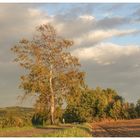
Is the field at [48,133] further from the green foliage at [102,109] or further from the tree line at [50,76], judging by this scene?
the green foliage at [102,109]

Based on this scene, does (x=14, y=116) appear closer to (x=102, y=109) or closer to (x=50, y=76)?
(x=50, y=76)

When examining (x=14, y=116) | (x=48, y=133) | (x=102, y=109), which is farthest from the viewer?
(x=102, y=109)

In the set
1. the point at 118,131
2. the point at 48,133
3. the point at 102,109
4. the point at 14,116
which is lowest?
the point at 48,133

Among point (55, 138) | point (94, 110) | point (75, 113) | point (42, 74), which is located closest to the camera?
point (55, 138)

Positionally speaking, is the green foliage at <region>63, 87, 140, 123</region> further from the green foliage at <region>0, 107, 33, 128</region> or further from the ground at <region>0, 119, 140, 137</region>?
the ground at <region>0, 119, 140, 137</region>

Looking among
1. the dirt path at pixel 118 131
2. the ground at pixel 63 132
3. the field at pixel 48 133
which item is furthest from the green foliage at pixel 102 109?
the field at pixel 48 133

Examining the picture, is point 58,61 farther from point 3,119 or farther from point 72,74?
point 3,119

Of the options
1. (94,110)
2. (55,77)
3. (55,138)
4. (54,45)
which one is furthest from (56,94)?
(94,110)

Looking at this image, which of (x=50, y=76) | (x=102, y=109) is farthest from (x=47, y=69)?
(x=102, y=109)

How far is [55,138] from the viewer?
1486cm

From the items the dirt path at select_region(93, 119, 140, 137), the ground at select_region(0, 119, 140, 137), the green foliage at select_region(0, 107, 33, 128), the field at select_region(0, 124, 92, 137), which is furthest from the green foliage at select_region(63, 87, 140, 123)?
the field at select_region(0, 124, 92, 137)

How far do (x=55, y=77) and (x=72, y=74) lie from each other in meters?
1.01

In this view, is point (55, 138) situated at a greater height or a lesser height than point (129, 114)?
lesser

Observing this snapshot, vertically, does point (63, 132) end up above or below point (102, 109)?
below
